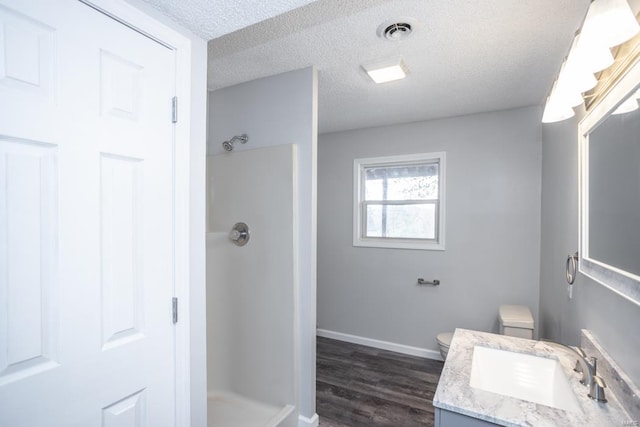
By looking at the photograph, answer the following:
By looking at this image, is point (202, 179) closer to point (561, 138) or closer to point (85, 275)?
point (85, 275)

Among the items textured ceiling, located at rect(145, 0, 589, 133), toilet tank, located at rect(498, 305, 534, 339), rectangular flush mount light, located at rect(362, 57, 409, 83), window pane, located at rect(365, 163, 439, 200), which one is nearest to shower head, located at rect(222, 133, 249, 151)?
textured ceiling, located at rect(145, 0, 589, 133)

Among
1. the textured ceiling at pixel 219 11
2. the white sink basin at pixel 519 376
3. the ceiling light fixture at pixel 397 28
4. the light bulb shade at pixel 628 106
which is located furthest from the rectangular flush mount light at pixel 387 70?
the white sink basin at pixel 519 376

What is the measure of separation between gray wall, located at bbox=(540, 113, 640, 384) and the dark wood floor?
1058 mm

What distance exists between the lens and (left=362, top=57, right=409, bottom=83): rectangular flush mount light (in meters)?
1.91

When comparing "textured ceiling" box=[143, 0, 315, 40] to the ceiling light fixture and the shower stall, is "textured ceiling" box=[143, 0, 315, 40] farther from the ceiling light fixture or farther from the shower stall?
the shower stall

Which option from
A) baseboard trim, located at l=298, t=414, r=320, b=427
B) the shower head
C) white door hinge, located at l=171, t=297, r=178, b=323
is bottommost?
baseboard trim, located at l=298, t=414, r=320, b=427

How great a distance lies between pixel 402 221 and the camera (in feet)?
10.9

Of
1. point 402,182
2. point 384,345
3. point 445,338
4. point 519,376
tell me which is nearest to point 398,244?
point 402,182

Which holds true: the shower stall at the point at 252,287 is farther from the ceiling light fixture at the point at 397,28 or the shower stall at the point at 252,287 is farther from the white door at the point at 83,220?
the white door at the point at 83,220

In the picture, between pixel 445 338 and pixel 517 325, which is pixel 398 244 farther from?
pixel 517 325

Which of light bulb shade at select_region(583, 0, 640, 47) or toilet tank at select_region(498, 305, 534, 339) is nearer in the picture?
light bulb shade at select_region(583, 0, 640, 47)

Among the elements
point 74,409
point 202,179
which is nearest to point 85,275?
point 74,409

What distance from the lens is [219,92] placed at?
7.81 ft

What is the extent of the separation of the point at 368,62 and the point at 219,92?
1.18 meters
